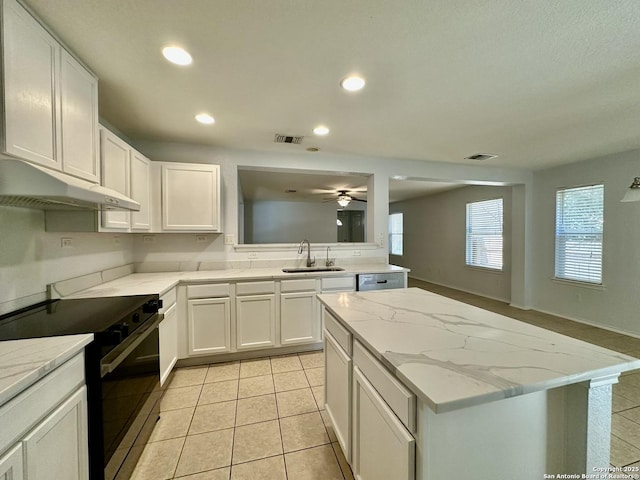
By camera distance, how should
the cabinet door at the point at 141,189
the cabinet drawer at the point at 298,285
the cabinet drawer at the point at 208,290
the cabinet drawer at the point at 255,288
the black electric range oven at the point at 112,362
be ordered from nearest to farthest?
the black electric range oven at the point at 112,362
the cabinet door at the point at 141,189
the cabinet drawer at the point at 208,290
the cabinet drawer at the point at 255,288
the cabinet drawer at the point at 298,285

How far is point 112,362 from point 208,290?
1399 millimetres

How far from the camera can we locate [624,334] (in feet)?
11.3

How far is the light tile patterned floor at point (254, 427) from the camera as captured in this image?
1512 mm

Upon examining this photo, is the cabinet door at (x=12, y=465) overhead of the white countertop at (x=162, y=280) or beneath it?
beneath

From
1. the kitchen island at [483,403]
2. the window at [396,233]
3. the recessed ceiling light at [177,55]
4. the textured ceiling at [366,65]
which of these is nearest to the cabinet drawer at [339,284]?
the textured ceiling at [366,65]

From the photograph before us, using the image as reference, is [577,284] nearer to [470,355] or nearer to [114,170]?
[470,355]

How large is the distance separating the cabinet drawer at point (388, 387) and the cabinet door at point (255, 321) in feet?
5.51

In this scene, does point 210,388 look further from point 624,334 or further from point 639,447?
point 624,334

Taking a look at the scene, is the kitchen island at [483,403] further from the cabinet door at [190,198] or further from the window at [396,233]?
the window at [396,233]

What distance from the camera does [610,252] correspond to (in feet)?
11.8

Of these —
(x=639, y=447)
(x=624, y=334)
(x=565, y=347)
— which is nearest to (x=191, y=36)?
(x=565, y=347)

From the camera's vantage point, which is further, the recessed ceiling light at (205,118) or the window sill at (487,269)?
the window sill at (487,269)

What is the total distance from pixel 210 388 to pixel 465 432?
2.16 meters

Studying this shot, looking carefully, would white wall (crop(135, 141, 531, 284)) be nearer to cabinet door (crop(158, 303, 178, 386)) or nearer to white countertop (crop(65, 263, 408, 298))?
white countertop (crop(65, 263, 408, 298))
